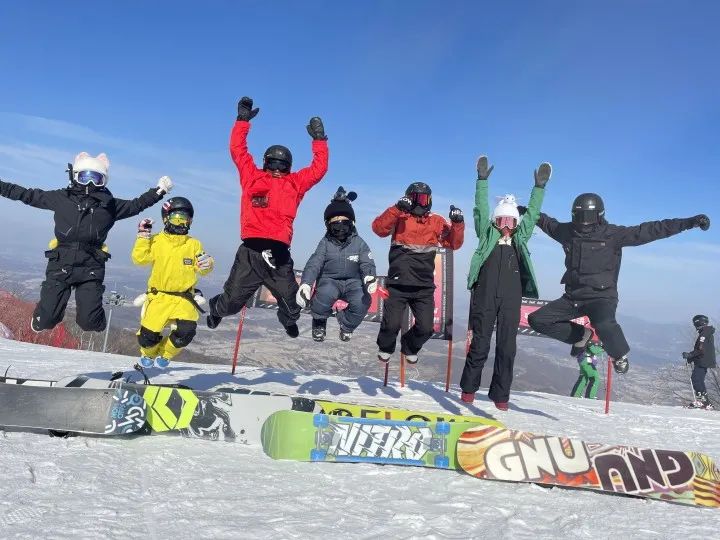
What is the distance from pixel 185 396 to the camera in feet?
13.3

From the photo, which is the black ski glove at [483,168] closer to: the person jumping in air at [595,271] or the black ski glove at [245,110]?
the person jumping in air at [595,271]

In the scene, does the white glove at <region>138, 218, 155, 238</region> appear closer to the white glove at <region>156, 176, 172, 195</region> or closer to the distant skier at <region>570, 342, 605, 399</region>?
the white glove at <region>156, 176, 172, 195</region>

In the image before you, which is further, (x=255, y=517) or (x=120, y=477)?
(x=120, y=477)

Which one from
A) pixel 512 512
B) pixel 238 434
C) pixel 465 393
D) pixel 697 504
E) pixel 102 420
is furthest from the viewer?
pixel 465 393

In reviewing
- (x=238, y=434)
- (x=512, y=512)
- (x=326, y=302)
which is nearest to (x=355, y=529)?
(x=512, y=512)

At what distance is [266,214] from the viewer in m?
5.40

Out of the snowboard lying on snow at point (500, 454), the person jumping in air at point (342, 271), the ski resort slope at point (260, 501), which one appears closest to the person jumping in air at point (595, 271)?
the person jumping in air at point (342, 271)

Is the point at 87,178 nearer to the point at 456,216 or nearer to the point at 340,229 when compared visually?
the point at 340,229

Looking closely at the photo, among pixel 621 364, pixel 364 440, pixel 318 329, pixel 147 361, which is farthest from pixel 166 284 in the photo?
pixel 621 364

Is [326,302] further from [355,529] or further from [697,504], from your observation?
[697,504]

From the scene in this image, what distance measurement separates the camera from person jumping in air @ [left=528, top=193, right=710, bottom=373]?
575 cm

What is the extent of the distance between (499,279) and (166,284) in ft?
12.6

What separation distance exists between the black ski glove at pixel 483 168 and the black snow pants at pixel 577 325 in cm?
177

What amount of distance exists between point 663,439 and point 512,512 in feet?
14.1
